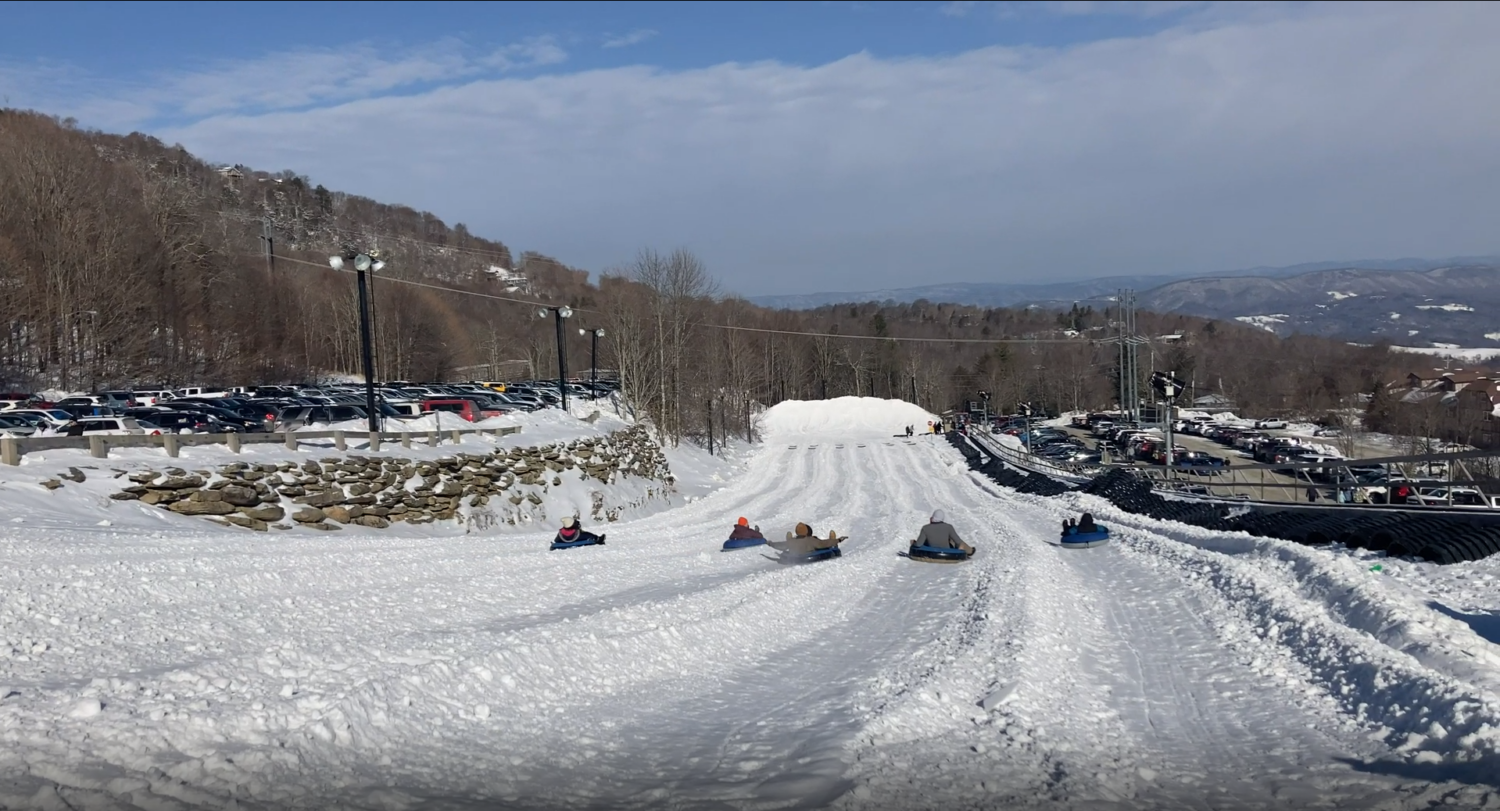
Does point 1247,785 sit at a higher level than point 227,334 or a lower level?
lower

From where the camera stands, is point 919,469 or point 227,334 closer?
point 919,469

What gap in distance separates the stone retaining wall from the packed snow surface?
195 cm

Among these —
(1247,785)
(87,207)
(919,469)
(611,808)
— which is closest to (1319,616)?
(1247,785)

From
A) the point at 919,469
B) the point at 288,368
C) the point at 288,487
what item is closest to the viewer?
the point at 288,487

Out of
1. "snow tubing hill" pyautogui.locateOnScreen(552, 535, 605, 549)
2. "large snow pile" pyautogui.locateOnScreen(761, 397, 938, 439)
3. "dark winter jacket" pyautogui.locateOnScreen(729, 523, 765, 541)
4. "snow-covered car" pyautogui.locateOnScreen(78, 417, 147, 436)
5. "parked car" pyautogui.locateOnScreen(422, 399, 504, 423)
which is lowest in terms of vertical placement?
"large snow pile" pyautogui.locateOnScreen(761, 397, 938, 439)

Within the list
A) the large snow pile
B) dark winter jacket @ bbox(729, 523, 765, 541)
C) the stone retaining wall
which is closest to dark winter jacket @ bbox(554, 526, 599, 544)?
dark winter jacket @ bbox(729, 523, 765, 541)

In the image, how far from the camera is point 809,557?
19219 mm

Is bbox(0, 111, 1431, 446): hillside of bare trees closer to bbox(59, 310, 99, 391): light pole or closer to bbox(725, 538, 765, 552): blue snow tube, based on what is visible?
bbox(59, 310, 99, 391): light pole

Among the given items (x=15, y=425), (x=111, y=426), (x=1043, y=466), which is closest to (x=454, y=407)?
(x=111, y=426)

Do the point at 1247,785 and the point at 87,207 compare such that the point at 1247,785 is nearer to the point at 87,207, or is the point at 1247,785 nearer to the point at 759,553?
the point at 759,553

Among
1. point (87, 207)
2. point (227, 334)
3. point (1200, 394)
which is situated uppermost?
point (87, 207)

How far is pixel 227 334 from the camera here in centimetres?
7631

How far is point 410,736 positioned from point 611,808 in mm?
2039

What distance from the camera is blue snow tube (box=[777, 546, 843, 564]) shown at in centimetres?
1895
